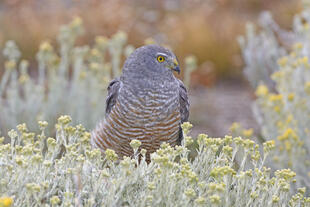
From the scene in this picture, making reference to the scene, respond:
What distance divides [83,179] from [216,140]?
0.76m

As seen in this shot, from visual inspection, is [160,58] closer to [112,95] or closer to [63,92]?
[112,95]

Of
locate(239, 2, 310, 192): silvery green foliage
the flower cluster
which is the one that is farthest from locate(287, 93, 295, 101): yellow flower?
the flower cluster

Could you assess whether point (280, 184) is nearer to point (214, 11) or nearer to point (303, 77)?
point (303, 77)

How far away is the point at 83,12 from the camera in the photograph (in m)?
9.88

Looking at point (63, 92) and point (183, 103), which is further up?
point (63, 92)

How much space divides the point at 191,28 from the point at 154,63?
540 cm

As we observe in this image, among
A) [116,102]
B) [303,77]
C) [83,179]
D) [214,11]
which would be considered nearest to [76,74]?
[116,102]

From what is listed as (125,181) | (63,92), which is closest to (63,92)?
(63,92)

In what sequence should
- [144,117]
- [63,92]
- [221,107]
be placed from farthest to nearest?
1. [221,107]
2. [63,92]
3. [144,117]

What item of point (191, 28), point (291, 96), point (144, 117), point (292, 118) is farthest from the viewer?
point (191, 28)

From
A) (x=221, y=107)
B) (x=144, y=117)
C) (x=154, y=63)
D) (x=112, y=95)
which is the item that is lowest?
(x=144, y=117)

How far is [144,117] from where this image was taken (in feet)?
12.2

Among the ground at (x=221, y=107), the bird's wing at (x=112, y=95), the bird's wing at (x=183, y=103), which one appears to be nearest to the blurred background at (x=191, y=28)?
the ground at (x=221, y=107)

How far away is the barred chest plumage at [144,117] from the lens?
374 centimetres
